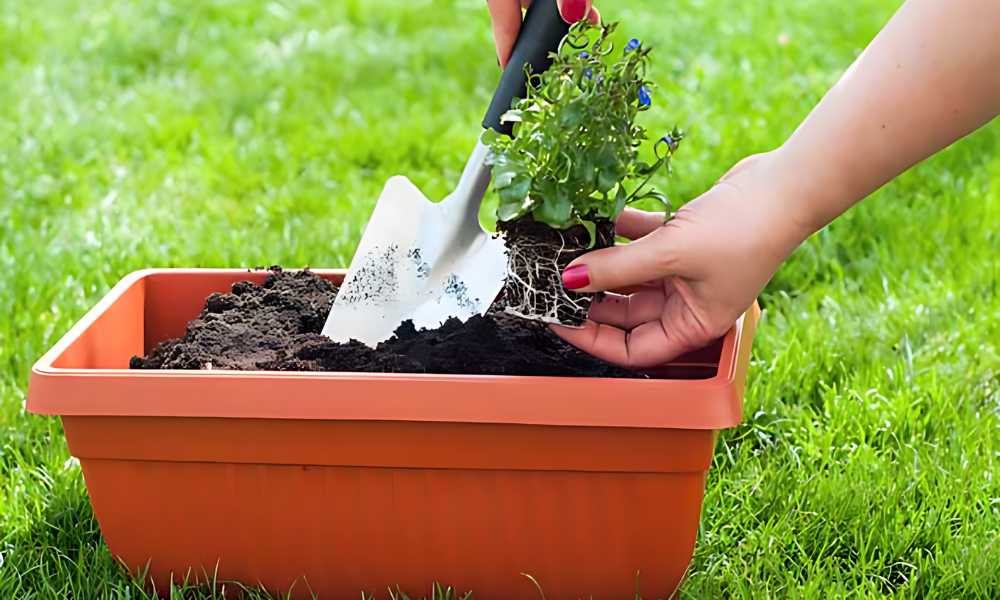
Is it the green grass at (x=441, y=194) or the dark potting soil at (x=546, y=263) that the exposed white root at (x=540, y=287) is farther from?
the green grass at (x=441, y=194)

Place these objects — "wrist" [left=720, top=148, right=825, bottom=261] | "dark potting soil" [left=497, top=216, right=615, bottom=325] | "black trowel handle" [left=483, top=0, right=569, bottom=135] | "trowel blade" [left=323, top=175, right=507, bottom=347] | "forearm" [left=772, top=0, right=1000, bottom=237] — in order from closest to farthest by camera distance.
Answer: "forearm" [left=772, top=0, right=1000, bottom=237] → "wrist" [left=720, top=148, right=825, bottom=261] → "dark potting soil" [left=497, top=216, right=615, bottom=325] → "black trowel handle" [left=483, top=0, right=569, bottom=135] → "trowel blade" [left=323, top=175, right=507, bottom=347]

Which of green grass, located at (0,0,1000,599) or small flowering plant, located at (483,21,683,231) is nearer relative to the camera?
small flowering plant, located at (483,21,683,231)

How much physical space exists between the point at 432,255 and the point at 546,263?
36 cm

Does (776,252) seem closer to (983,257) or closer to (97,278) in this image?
(983,257)

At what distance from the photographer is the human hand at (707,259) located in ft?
4.84

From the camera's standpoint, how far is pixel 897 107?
4.58ft

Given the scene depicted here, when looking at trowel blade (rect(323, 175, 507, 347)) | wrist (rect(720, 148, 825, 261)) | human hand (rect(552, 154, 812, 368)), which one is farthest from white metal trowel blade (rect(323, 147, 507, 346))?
wrist (rect(720, 148, 825, 261))

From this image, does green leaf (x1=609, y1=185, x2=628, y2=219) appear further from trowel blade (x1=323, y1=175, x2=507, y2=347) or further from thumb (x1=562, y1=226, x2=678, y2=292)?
trowel blade (x1=323, y1=175, x2=507, y2=347)

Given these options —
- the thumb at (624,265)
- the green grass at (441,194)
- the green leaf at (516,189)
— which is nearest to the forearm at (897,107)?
the thumb at (624,265)

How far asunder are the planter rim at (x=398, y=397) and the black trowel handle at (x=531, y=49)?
0.43 meters

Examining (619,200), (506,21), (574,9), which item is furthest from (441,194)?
(619,200)

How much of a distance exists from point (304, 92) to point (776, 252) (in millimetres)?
2425

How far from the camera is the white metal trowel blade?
181 centimetres

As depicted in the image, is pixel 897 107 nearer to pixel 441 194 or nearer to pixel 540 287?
pixel 540 287
